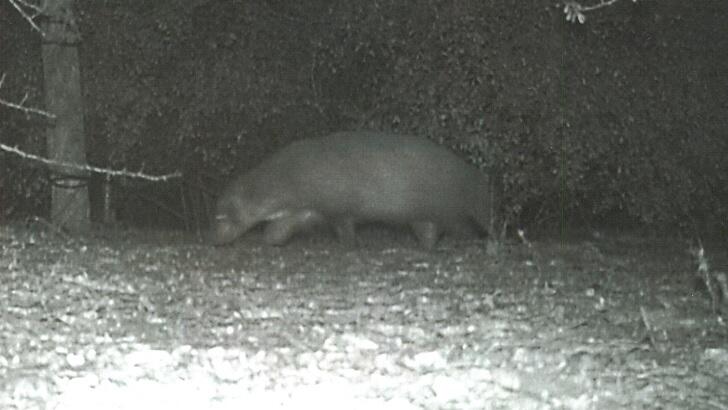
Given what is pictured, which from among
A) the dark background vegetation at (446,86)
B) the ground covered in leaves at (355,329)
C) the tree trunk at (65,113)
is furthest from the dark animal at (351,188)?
the tree trunk at (65,113)

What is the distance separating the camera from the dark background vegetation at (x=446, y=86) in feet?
34.3

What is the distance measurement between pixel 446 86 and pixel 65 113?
333cm

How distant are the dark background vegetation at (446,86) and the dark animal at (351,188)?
729 millimetres

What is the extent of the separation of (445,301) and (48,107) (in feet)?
17.5

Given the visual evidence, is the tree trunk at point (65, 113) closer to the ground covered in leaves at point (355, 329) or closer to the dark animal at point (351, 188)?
the ground covered in leaves at point (355, 329)

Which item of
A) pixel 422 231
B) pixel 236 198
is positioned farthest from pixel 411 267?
pixel 236 198

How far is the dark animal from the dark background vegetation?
28.7 inches

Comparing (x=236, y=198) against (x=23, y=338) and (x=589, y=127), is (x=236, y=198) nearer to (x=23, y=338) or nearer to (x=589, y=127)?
(x=589, y=127)

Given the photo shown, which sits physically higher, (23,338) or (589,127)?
(589,127)

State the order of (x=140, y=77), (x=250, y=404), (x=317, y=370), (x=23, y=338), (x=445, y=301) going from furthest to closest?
(x=140, y=77) → (x=445, y=301) → (x=23, y=338) → (x=317, y=370) → (x=250, y=404)

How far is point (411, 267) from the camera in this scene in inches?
356

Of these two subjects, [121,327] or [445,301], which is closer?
[121,327]

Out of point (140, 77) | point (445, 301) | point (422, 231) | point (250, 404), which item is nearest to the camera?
point (250, 404)

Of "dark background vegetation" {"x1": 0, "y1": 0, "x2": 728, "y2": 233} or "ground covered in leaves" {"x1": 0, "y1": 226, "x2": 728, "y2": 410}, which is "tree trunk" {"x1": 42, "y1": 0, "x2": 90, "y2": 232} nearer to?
"dark background vegetation" {"x1": 0, "y1": 0, "x2": 728, "y2": 233}
